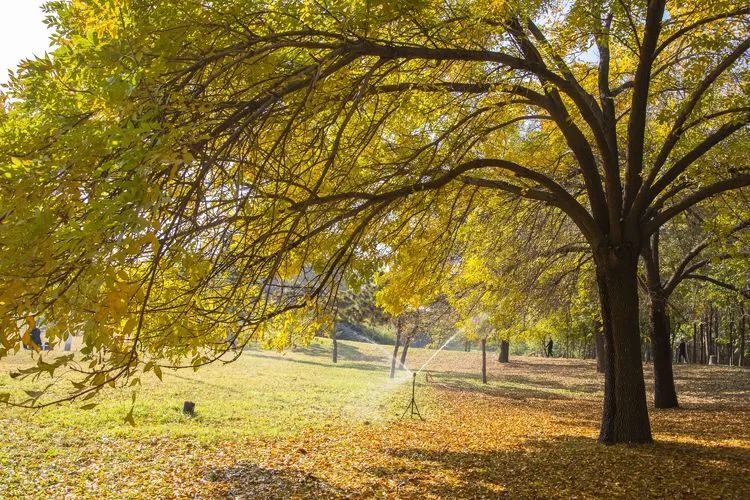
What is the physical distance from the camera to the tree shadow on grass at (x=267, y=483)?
6621 millimetres

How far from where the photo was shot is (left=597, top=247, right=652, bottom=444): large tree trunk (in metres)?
8.51

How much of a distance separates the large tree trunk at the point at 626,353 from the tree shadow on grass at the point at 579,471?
0.35 metres

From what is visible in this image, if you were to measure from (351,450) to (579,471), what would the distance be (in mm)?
3728

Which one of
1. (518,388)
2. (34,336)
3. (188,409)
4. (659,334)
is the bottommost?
(518,388)

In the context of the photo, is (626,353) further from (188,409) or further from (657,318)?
(188,409)

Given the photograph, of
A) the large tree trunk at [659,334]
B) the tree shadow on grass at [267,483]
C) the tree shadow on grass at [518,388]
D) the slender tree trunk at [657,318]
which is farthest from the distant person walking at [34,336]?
the tree shadow on grass at [518,388]

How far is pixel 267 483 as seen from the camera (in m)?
7.11

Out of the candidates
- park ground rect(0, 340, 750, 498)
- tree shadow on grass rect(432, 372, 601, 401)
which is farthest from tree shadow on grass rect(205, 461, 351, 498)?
tree shadow on grass rect(432, 372, 601, 401)

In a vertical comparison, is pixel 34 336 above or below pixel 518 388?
above

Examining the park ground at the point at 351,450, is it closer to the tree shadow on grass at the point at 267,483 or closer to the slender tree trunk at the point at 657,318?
the tree shadow on grass at the point at 267,483

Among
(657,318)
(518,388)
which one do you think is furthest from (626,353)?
(518,388)

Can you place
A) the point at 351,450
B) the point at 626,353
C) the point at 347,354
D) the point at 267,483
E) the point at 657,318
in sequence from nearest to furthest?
the point at 267,483
the point at 626,353
the point at 351,450
the point at 657,318
the point at 347,354

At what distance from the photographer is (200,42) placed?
4105 mm

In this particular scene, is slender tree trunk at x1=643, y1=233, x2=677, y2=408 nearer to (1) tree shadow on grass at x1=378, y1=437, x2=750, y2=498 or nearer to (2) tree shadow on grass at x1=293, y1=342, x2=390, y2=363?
(1) tree shadow on grass at x1=378, y1=437, x2=750, y2=498
